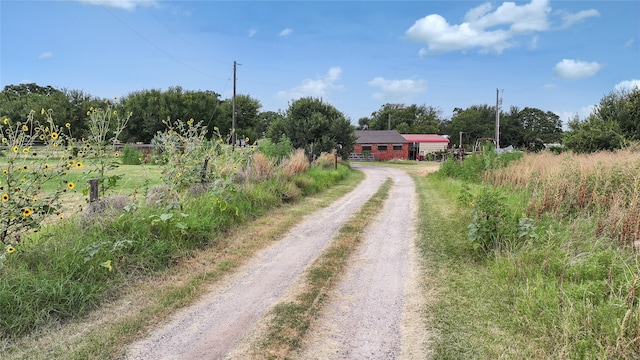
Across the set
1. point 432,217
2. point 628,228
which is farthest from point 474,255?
point 432,217

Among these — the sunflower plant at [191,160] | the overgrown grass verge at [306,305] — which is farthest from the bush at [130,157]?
the overgrown grass verge at [306,305]

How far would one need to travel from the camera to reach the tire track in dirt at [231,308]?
3.05 meters

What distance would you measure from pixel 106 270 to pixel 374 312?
9.58ft

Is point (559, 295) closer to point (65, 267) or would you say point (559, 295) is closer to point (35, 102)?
point (65, 267)

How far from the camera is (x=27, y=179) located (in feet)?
13.6

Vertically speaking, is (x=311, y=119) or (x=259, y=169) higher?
(x=311, y=119)

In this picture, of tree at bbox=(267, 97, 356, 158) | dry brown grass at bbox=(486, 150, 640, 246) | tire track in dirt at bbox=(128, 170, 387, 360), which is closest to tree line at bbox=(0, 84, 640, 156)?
tree at bbox=(267, 97, 356, 158)

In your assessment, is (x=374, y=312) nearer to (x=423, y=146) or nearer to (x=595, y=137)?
(x=595, y=137)

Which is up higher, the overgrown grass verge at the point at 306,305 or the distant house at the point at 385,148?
the distant house at the point at 385,148

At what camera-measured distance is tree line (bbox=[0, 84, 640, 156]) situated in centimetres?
1979

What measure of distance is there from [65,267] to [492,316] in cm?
424

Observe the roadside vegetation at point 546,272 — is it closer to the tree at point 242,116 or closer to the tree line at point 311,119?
the tree line at point 311,119

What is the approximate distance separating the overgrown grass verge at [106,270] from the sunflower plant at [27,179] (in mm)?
283

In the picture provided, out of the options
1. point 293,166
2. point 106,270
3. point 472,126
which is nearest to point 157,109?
point 293,166
